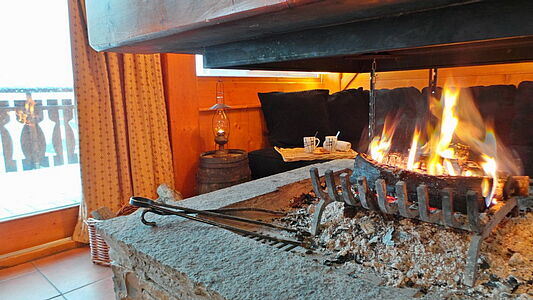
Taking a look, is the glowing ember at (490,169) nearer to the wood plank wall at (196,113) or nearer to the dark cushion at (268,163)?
the dark cushion at (268,163)

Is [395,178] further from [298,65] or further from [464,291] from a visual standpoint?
[298,65]

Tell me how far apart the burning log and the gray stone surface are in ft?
0.98

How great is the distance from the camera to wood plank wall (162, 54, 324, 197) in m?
2.69

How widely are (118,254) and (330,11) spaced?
104cm

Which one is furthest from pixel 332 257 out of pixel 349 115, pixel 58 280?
pixel 349 115

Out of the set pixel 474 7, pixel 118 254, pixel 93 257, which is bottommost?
pixel 93 257

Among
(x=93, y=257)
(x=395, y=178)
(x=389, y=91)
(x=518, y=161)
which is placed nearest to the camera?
(x=395, y=178)

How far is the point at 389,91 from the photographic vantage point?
2869 millimetres

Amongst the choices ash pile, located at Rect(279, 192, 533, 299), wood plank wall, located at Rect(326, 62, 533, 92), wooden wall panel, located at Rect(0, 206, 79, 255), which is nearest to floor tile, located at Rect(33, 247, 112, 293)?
wooden wall panel, located at Rect(0, 206, 79, 255)

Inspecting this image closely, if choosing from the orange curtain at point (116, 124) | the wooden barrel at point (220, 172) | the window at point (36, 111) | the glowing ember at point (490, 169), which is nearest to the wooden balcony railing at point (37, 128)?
the window at point (36, 111)

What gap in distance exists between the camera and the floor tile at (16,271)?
1.97 meters

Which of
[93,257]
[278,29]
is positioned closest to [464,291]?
[278,29]

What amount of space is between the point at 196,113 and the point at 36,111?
109 centimetres

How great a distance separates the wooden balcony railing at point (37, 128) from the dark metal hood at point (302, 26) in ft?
4.98
